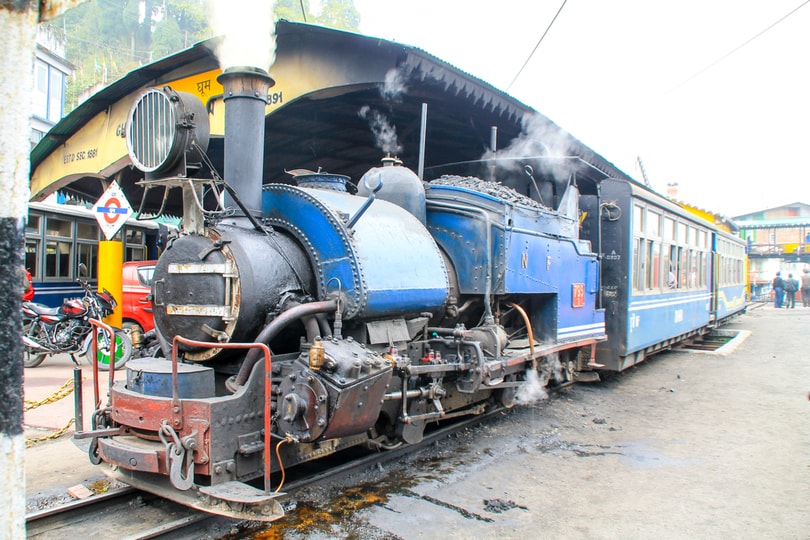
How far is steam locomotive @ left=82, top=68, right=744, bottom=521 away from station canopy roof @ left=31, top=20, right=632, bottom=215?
2480 millimetres

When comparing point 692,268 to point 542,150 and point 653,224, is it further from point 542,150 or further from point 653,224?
point 542,150

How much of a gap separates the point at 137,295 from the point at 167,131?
26.0 ft

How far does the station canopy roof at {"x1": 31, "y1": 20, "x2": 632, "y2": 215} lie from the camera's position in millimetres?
8141

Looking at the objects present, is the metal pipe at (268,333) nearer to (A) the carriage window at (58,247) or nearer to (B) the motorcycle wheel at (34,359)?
(B) the motorcycle wheel at (34,359)

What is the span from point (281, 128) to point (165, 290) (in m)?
6.90

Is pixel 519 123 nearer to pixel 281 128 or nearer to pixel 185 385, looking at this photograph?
pixel 281 128

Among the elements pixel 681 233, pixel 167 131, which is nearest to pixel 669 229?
pixel 681 233

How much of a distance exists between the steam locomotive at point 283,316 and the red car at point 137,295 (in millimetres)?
6806

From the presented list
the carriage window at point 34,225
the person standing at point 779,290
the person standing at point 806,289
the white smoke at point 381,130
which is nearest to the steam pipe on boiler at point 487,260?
the white smoke at point 381,130

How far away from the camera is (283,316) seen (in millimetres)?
3848

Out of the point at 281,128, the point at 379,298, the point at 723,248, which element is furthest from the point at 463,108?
the point at 723,248

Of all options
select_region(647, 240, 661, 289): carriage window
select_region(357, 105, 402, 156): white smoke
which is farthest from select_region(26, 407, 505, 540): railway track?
select_region(357, 105, 402, 156): white smoke

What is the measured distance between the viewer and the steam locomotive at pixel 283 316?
3568 mm

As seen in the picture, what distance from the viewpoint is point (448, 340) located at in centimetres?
515
